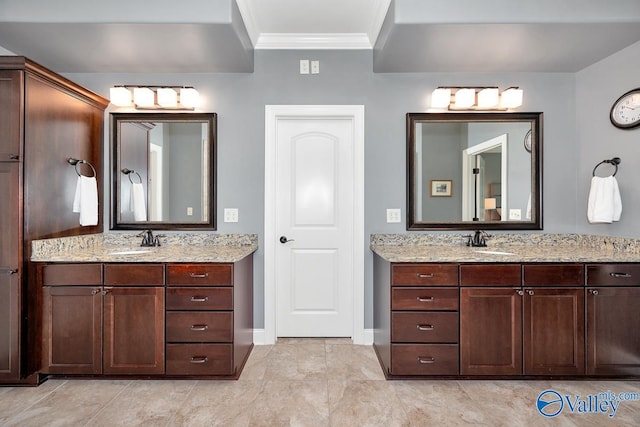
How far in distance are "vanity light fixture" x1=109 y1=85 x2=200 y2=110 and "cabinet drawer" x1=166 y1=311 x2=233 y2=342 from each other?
5.49 ft

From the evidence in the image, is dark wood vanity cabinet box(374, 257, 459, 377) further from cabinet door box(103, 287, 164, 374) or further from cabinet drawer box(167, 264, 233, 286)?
cabinet door box(103, 287, 164, 374)

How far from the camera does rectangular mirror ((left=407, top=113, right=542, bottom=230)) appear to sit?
3.09m

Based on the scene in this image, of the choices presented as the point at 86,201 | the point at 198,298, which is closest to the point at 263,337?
the point at 198,298

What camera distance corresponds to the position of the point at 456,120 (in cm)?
310

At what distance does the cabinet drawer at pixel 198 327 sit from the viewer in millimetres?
2416

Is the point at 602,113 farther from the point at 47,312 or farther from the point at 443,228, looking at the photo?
the point at 47,312

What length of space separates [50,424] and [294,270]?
1.87 metres

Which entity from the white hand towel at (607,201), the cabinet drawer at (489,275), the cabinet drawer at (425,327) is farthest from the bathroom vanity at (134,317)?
the white hand towel at (607,201)

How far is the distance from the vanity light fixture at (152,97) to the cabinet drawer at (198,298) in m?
1.53

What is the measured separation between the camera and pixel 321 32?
119 inches

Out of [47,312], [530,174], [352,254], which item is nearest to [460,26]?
[530,174]

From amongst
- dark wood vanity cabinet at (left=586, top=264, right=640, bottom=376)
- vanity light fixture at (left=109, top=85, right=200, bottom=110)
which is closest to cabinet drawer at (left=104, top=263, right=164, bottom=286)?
vanity light fixture at (left=109, top=85, right=200, bottom=110)

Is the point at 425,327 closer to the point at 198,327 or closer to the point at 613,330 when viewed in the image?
the point at 613,330

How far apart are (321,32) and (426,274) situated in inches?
81.7
